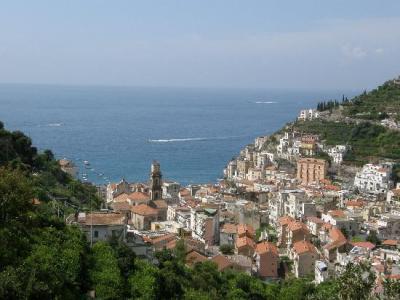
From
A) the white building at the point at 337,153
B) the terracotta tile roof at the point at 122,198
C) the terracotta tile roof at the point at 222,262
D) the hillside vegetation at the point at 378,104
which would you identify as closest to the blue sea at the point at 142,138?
the terracotta tile roof at the point at 122,198

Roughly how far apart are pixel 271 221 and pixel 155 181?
822cm

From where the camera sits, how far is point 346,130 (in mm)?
65312

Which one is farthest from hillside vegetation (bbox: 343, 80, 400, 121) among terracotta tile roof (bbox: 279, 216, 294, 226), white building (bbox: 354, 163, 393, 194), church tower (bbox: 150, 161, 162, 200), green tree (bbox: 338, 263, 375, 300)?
green tree (bbox: 338, 263, 375, 300)

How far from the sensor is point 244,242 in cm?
2897

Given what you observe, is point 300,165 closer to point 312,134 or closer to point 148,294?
point 312,134

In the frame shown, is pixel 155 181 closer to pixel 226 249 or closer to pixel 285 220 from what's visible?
pixel 226 249

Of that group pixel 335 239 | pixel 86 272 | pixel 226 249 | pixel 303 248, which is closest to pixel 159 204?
pixel 226 249

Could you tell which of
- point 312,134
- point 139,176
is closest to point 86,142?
point 139,176

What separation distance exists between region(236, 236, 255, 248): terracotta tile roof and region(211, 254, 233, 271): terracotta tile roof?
3.49 metres

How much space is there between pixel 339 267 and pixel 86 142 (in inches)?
2394

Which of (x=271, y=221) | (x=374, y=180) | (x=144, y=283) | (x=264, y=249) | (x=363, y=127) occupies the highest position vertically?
(x=363, y=127)

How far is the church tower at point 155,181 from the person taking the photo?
32.1 m

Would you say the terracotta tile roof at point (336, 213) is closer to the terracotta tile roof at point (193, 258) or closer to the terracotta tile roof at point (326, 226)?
the terracotta tile roof at point (326, 226)

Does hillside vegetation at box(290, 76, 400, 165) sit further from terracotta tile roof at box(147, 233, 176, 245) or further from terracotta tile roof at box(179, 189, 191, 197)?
terracotta tile roof at box(147, 233, 176, 245)
